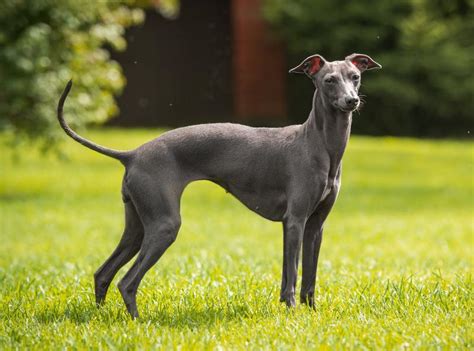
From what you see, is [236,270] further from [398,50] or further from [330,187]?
[398,50]

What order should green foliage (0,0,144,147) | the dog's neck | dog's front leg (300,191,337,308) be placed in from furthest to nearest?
green foliage (0,0,144,147) < dog's front leg (300,191,337,308) < the dog's neck

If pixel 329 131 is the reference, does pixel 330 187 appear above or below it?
below

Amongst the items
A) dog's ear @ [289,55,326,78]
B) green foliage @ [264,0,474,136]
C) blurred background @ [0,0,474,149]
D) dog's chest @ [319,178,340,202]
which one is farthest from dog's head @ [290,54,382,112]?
green foliage @ [264,0,474,136]

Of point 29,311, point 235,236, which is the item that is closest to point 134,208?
point 29,311

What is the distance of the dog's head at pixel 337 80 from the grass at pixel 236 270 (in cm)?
131

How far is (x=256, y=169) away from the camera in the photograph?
17.1ft

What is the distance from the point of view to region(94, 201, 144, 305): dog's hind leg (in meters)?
5.30

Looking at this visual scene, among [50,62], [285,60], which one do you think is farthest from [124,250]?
[285,60]

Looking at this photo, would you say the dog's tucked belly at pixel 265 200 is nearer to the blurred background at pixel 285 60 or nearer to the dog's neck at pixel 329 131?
the dog's neck at pixel 329 131

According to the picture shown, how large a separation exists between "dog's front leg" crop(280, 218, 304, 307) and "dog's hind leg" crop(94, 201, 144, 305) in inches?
37.4

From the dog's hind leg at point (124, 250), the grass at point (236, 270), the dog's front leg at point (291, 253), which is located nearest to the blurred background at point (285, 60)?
the grass at point (236, 270)

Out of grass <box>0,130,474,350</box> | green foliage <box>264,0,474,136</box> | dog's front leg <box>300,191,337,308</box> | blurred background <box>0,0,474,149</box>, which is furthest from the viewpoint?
green foliage <box>264,0,474,136</box>

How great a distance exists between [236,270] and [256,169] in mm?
2285

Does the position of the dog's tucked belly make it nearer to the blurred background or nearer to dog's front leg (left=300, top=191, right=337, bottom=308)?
dog's front leg (left=300, top=191, right=337, bottom=308)
